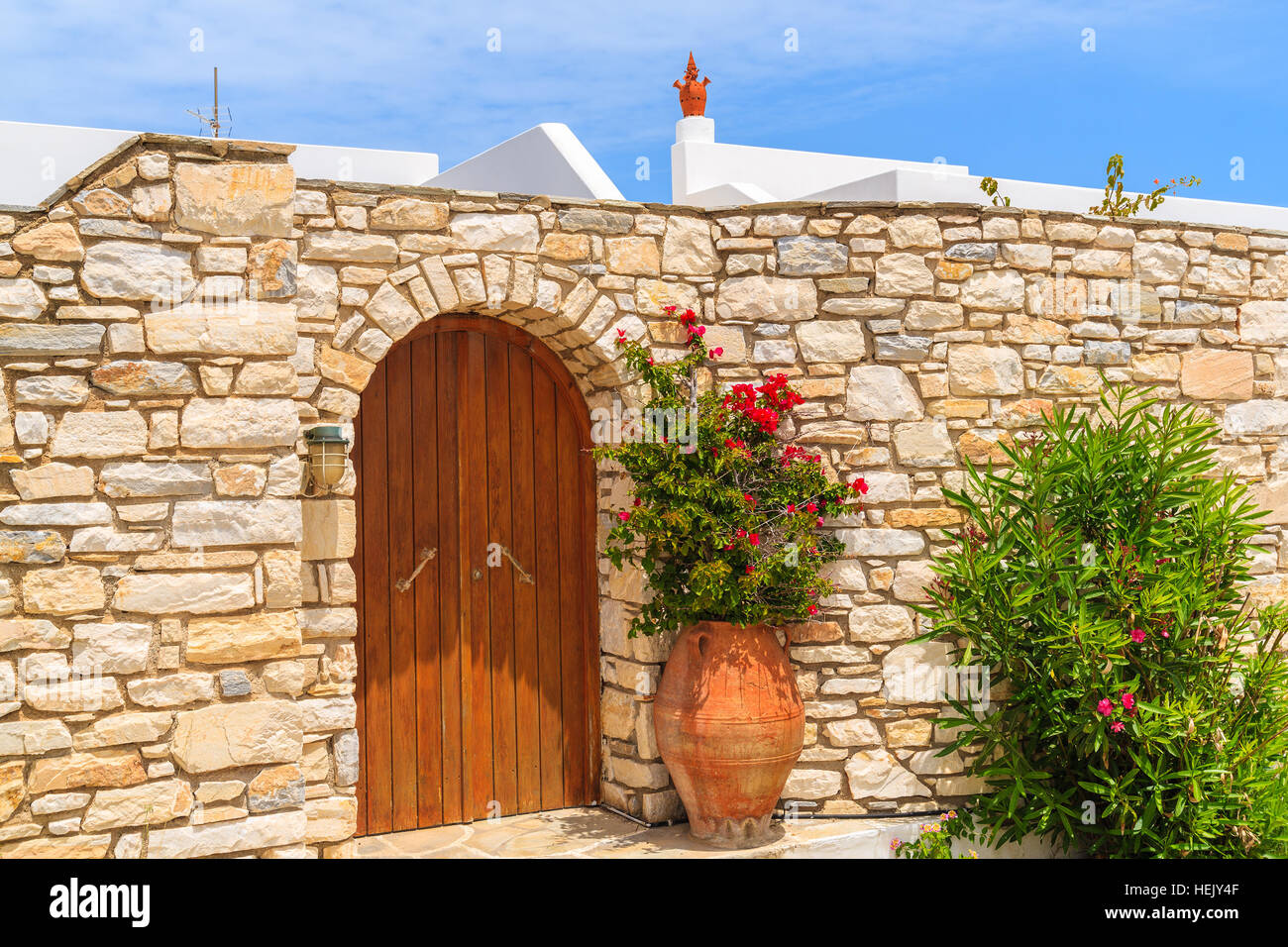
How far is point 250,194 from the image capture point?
157 inches

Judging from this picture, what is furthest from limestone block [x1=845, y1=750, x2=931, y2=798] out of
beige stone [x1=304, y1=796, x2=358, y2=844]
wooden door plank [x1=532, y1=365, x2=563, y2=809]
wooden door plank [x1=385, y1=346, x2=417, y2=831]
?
beige stone [x1=304, y1=796, x2=358, y2=844]

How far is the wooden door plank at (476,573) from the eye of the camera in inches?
202

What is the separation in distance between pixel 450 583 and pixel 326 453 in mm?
1002

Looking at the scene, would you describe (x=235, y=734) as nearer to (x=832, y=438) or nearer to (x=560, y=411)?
(x=560, y=411)

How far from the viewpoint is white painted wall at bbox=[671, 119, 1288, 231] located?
769 cm

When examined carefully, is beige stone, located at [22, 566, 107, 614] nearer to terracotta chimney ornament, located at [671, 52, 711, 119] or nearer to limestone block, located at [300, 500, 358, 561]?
limestone block, located at [300, 500, 358, 561]

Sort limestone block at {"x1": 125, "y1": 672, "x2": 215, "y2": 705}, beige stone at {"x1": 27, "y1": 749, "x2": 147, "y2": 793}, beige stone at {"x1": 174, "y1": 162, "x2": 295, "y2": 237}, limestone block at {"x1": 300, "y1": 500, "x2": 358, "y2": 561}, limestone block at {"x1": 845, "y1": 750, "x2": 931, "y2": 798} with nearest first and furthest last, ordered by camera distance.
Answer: beige stone at {"x1": 27, "y1": 749, "x2": 147, "y2": 793}
limestone block at {"x1": 125, "y1": 672, "x2": 215, "y2": 705}
beige stone at {"x1": 174, "y1": 162, "x2": 295, "y2": 237}
limestone block at {"x1": 300, "y1": 500, "x2": 358, "y2": 561}
limestone block at {"x1": 845, "y1": 750, "x2": 931, "y2": 798}

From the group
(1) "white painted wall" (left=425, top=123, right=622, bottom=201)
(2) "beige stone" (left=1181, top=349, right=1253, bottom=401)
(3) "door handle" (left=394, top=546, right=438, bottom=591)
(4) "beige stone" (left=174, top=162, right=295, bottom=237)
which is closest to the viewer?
(4) "beige stone" (left=174, top=162, right=295, bottom=237)

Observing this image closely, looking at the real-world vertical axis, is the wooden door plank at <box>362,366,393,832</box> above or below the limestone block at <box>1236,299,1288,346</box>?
below

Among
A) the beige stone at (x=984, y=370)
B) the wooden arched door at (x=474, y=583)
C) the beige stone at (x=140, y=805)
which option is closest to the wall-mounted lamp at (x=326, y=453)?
the wooden arched door at (x=474, y=583)

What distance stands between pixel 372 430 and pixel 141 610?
1.42m

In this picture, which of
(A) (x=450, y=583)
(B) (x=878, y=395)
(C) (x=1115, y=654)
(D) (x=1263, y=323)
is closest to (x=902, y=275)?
(B) (x=878, y=395)

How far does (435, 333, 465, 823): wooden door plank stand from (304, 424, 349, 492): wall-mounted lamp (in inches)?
29.5
